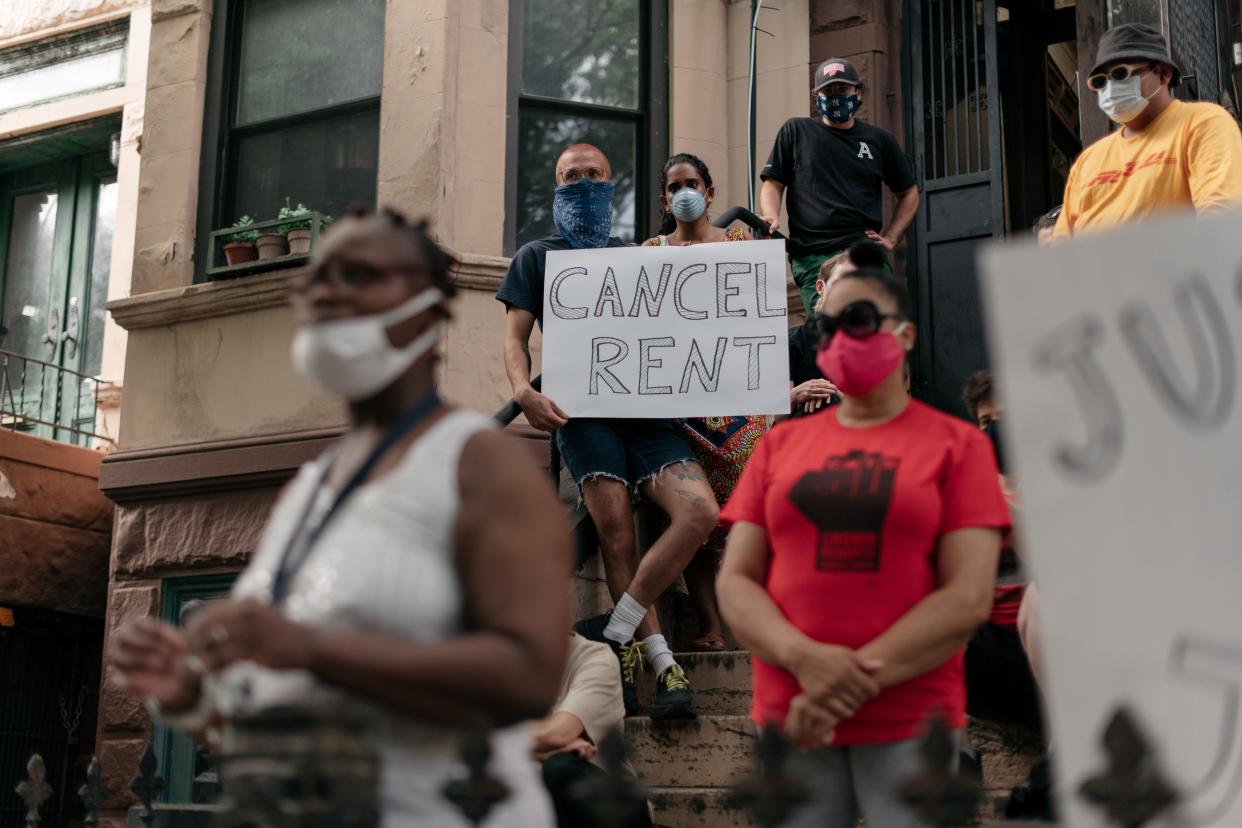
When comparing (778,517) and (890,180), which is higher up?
(890,180)

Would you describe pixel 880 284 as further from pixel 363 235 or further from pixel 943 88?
pixel 943 88

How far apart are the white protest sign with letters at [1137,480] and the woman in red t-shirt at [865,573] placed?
4.27 feet

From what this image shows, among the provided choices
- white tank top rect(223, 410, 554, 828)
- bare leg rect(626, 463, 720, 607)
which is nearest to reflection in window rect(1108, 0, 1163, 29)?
bare leg rect(626, 463, 720, 607)

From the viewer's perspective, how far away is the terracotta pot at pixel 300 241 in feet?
30.6

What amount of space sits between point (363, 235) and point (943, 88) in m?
7.56

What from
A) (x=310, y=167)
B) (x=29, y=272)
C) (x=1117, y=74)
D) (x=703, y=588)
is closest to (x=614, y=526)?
(x=703, y=588)

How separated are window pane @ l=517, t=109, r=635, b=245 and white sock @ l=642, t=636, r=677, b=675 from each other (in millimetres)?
3680

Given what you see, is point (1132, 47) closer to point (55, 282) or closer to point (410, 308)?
point (410, 308)

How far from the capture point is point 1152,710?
2.21 metres

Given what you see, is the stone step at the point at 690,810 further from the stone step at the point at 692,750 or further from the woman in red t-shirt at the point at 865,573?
the woman in red t-shirt at the point at 865,573

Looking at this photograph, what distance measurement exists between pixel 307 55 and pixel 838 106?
3728mm

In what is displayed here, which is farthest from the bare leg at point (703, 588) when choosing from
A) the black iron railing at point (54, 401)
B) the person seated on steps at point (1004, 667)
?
the black iron railing at point (54, 401)

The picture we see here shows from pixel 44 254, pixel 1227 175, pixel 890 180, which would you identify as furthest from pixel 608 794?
pixel 44 254

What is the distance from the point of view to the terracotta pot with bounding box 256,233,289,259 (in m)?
9.42
